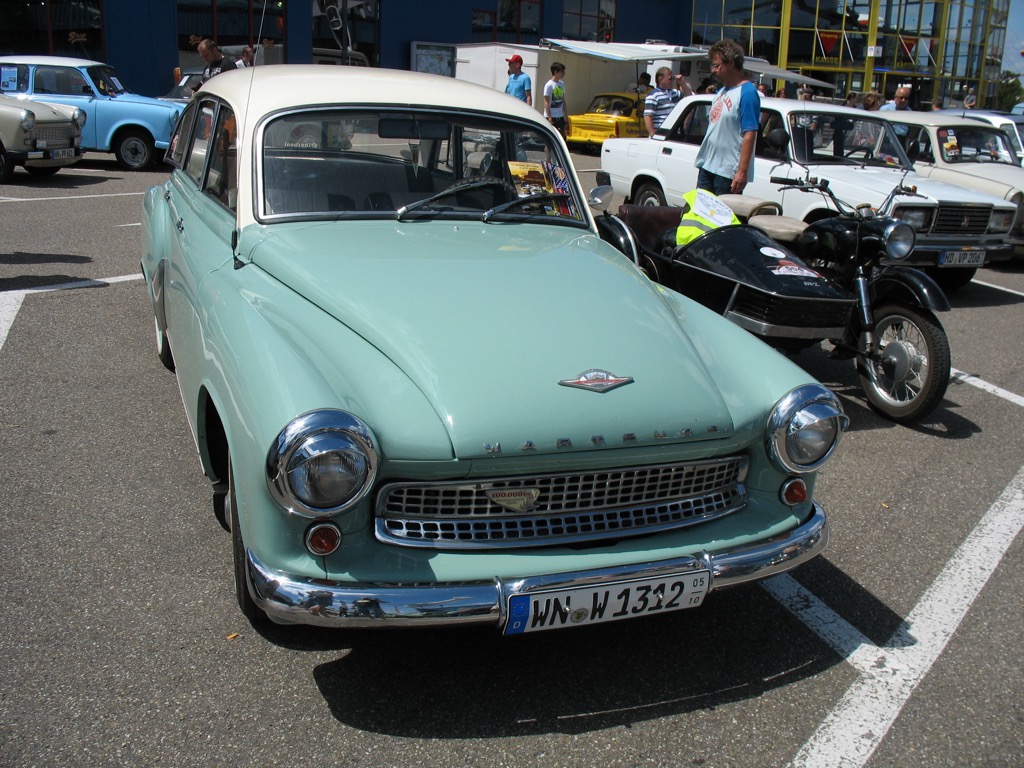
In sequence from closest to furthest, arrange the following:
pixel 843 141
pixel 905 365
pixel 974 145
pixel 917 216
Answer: pixel 905 365, pixel 917 216, pixel 843 141, pixel 974 145

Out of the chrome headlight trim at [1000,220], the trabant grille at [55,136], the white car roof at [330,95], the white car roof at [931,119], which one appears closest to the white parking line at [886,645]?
the white car roof at [330,95]

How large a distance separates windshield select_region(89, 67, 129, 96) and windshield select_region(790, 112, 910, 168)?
10.5m

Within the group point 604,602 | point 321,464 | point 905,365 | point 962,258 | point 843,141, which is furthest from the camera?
point 843,141

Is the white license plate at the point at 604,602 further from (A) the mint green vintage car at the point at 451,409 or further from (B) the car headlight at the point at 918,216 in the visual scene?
(B) the car headlight at the point at 918,216

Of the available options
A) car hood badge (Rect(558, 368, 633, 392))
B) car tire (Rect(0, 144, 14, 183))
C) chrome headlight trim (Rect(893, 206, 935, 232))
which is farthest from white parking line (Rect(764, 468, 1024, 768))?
car tire (Rect(0, 144, 14, 183))

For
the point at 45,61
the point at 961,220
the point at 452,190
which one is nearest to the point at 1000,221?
the point at 961,220

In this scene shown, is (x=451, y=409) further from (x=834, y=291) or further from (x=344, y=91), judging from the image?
(x=834, y=291)

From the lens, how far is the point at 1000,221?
29.6 feet

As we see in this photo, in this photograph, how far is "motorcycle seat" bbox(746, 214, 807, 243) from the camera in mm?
6148

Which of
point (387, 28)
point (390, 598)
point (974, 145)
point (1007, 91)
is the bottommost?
point (390, 598)

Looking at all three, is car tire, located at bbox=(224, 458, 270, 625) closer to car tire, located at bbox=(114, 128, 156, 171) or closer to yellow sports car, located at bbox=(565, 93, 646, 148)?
car tire, located at bbox=(114, 128, 156, 171)

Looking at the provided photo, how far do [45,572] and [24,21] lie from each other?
69.9 ft

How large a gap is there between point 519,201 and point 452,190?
11.9 inches

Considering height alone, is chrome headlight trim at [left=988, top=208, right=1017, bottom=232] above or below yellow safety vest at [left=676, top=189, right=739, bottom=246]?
below
